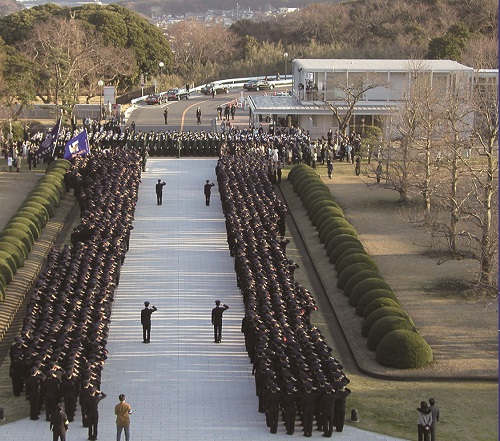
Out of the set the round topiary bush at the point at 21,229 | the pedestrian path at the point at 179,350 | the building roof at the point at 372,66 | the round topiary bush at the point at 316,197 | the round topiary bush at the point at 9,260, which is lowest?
the pedestrian path at the point at 179,350

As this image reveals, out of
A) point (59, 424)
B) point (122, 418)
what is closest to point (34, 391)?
point (59, 424)

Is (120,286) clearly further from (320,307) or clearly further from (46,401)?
(46,401)

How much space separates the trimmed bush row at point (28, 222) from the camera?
33906 millimetres

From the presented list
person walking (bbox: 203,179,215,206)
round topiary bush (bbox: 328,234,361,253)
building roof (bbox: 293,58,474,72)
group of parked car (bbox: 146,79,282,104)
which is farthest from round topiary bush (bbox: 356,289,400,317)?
group of parked car (bbox: 146,79,282,104)

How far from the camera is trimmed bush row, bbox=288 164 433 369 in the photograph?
88.2 feet

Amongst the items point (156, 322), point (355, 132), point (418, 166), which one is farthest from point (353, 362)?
point (355, 132)

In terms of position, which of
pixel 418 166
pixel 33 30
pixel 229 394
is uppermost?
pixel 33 30

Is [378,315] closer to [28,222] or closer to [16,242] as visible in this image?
[16,242]

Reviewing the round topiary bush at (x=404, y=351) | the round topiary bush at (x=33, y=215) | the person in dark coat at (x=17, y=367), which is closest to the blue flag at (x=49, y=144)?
the round topiary bush at (x=33, y=215)

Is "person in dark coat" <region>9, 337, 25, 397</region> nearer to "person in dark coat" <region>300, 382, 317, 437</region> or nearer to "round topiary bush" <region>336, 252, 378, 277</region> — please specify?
"person in dark coat" <region>300, 382, 317, 437</region>

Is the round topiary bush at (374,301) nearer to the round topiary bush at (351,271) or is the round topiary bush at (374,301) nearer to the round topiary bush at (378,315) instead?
the round topiary bush at (378,315)

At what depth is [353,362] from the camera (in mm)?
27656

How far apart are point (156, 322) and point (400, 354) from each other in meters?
7.13

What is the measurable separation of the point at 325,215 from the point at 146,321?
1288 centimetres
